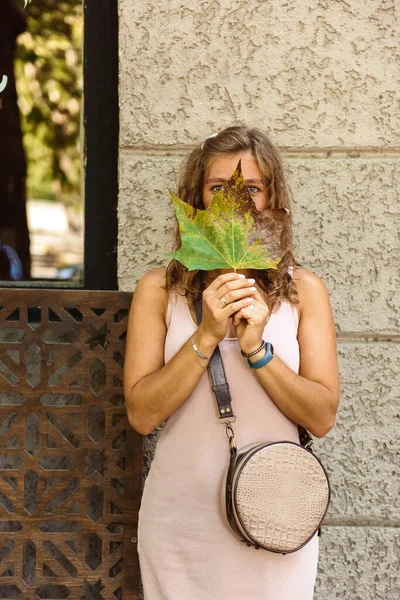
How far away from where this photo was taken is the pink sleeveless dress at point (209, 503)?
6.26 ft

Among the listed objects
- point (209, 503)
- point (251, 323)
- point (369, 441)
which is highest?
point (251, 323)

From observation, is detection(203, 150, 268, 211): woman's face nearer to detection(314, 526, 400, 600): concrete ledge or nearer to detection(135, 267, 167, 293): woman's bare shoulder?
detection(135, 267, 167, 293): woman's bare shoulder

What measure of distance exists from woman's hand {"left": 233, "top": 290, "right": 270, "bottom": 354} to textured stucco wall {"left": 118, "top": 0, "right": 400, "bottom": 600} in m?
1.00

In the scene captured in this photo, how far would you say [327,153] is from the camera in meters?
2.82

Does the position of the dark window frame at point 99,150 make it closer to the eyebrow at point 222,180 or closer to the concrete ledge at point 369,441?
the eyebrow at point 222,180

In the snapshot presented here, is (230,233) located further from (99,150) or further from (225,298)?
(99,150)

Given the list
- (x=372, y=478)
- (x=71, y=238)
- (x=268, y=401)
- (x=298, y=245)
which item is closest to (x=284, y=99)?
(x=298, y=245)

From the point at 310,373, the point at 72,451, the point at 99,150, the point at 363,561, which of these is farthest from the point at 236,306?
the point at 363,561

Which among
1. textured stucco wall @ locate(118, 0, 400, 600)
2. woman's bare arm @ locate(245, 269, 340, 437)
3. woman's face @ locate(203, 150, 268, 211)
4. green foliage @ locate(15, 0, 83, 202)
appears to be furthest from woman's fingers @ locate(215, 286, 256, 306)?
→ green foliage @ locate(15, 0, 83, 202)

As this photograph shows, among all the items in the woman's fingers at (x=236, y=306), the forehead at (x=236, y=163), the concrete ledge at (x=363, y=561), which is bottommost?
the concrete ledge at (x=363, y=561)

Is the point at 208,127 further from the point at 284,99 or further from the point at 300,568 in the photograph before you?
the point at 300,568

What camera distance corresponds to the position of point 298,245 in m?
2.81

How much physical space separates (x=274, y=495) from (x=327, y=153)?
59.2 inches

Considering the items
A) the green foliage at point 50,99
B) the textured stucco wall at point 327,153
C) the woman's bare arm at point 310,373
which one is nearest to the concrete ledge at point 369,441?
the textured stucco wall at point 327,153
